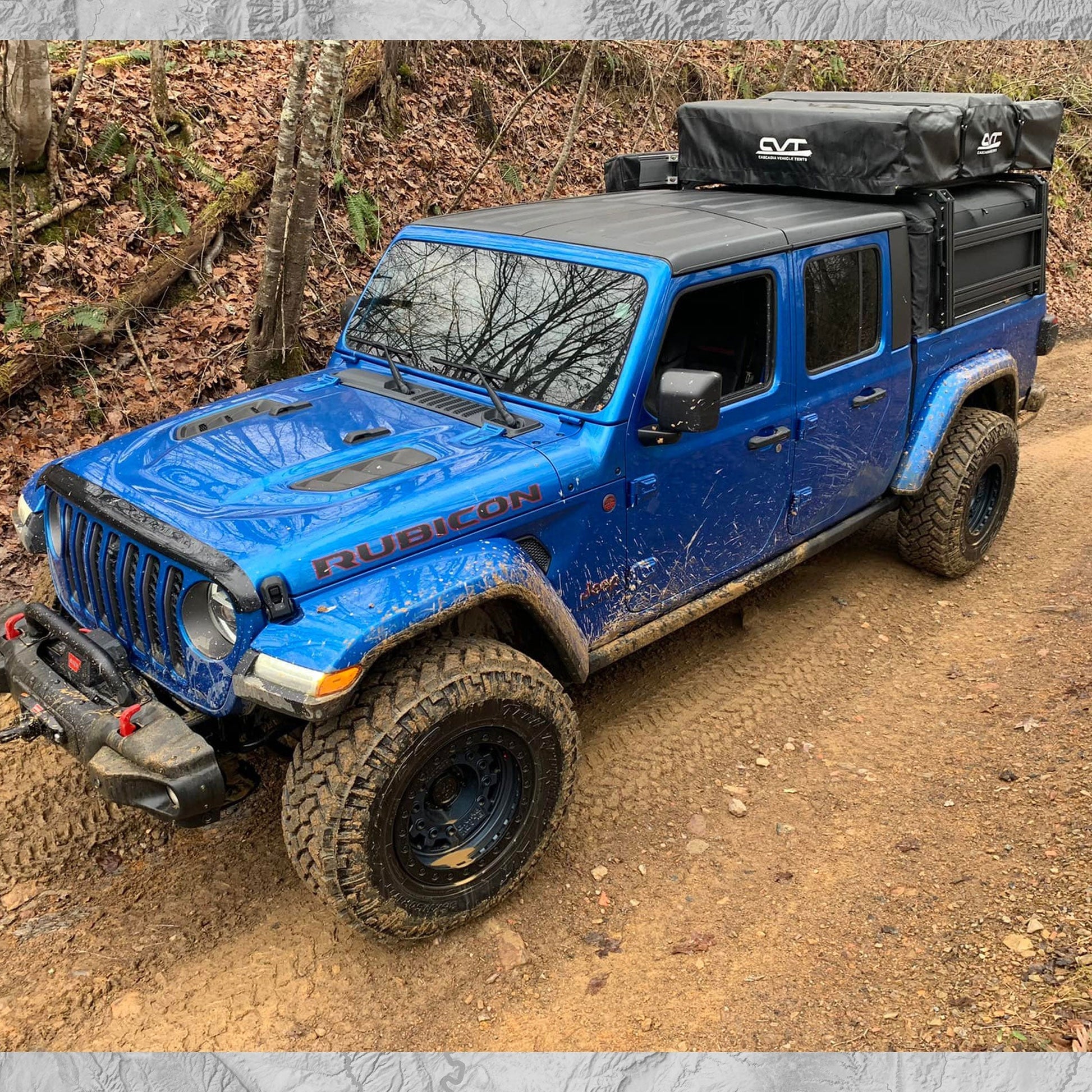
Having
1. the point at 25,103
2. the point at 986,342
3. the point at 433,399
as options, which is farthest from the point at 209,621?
the point at 25,103

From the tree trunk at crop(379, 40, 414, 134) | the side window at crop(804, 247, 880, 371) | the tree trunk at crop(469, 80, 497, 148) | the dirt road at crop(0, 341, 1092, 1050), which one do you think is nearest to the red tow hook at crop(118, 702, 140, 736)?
the dirt road at crop(0, 341, 1092, 1050)

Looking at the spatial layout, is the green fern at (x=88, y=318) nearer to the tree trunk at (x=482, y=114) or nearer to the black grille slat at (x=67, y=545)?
the black grille slat at (x=67, y=545)

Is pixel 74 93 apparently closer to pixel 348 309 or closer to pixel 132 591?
pixel 348 309

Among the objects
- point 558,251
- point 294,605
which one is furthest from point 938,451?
point 294,605

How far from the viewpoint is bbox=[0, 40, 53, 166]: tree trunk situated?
20.2 ft

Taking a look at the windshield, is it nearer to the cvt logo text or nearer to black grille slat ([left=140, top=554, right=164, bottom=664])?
black grille slat ([left=140, top=554, right=164, bottom=664])

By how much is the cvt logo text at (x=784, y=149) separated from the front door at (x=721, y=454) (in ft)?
3.90

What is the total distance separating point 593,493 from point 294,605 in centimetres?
122

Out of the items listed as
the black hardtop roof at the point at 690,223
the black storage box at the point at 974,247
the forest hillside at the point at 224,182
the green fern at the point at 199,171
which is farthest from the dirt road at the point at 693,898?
the green fern at the point at 199,171

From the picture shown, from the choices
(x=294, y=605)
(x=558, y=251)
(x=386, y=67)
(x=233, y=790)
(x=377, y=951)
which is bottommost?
(x=377, y=951)

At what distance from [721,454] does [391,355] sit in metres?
1.53

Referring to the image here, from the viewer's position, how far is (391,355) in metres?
4.38

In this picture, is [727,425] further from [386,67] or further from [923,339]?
[386,67]

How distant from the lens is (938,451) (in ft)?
17.9
